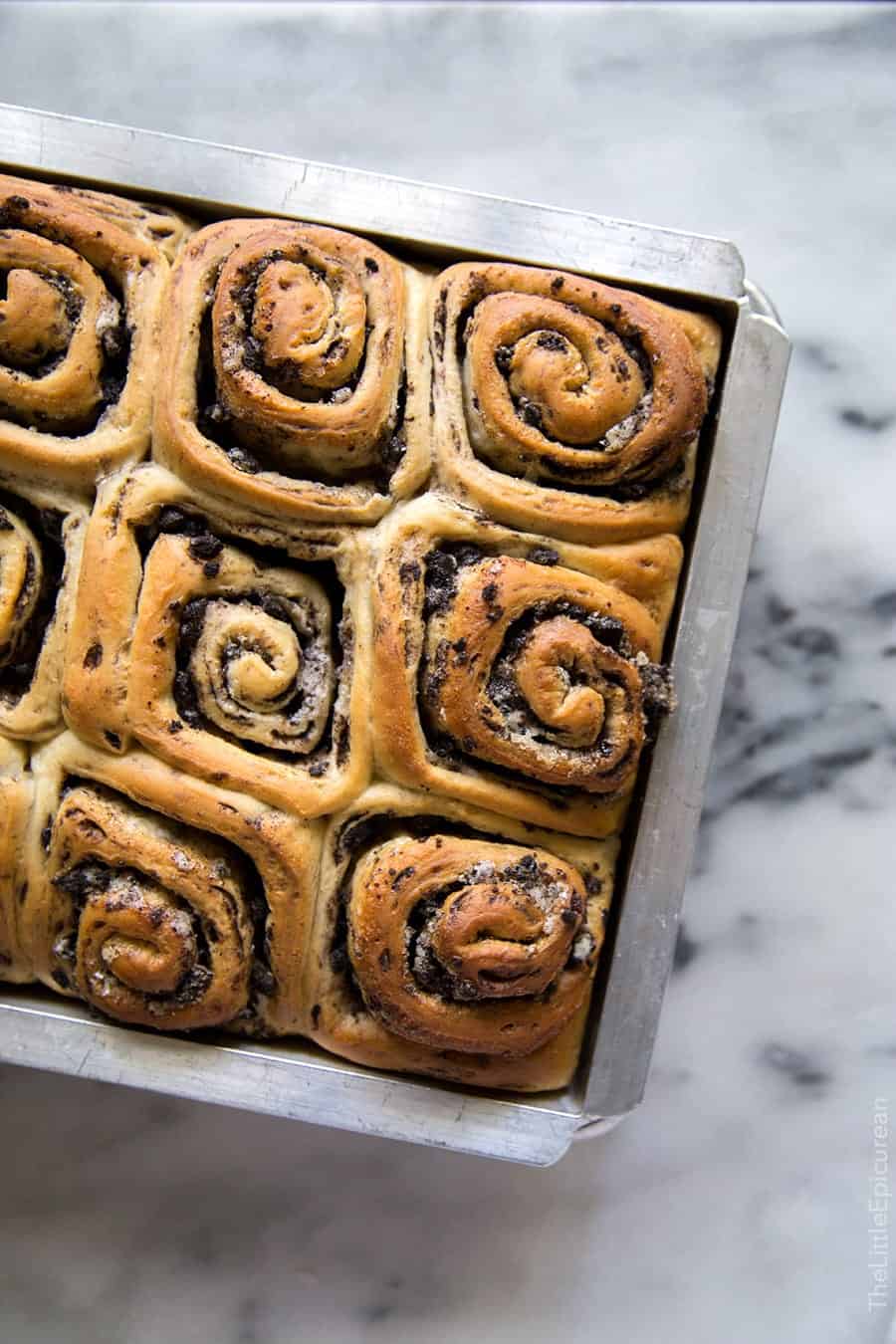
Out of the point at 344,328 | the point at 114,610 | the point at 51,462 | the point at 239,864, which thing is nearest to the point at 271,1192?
the point at 239,864

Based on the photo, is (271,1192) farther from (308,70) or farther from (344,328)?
(308,70)

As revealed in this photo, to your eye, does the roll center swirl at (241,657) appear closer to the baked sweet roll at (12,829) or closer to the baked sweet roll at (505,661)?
the baked sweet roll at (505,661)

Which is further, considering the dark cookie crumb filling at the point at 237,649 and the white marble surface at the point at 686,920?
the white marble surface at the point at 686,920

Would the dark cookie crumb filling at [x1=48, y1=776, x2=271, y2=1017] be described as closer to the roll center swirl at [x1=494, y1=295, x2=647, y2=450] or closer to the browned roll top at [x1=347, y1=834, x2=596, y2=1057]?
the browned roll top at [x1=347, y1=834, x2=596, y2=1057]

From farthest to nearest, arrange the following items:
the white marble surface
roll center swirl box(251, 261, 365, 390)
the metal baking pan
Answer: the white marble surface, the metal baking pan, roll center swirl box(251, 261, 365, 390)

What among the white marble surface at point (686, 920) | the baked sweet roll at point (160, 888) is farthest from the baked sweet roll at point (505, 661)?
the white marble surface at point (686, 920)

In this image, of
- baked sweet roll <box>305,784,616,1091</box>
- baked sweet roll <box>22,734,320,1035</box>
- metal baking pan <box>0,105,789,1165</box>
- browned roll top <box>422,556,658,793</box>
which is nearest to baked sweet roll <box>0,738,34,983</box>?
baked sweet roll <box>22,734,320,1035</box>
